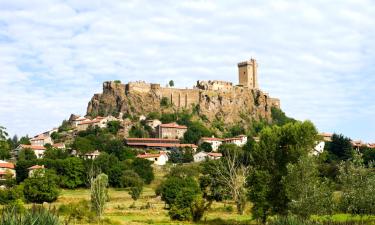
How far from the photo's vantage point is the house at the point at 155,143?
12712cm

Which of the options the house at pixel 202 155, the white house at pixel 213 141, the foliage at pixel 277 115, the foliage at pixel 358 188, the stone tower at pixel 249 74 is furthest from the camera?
the stone tower at pixel 249 74

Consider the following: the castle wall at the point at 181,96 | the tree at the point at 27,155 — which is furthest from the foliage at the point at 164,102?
the tree at the point at 27,155

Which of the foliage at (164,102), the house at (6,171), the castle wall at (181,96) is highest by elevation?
the castle wall at (181,96)

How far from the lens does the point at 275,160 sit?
40344 millimetres

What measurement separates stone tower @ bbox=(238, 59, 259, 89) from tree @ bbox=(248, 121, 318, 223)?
449 ft

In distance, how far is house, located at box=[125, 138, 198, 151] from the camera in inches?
5005

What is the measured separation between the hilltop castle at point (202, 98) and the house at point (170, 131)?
15.0m

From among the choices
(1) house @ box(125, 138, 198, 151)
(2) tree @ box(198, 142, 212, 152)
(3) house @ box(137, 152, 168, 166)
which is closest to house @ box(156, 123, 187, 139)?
(1) house @ box(125, 138, 198, 151)

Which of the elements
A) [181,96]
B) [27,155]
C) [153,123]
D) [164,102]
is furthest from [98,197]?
[181,96]

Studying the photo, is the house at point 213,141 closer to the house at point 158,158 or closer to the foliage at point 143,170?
the house at point 158,158

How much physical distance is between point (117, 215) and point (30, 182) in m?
19.4

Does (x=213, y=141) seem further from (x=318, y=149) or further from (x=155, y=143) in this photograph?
(x=318, y=149)

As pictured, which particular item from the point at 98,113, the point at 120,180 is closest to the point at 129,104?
the point at 98,113

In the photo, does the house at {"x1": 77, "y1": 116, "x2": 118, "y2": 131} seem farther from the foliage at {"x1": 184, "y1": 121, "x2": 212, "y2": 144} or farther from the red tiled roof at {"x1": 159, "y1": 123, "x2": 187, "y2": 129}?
the foliage at {"x1": 184, "y1": 121, "x2": 212, "y2": 144}
